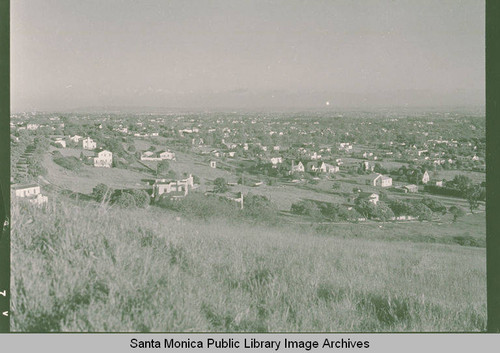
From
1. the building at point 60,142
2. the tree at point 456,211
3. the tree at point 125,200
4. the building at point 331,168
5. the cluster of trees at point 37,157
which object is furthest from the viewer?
the building at point 60,142

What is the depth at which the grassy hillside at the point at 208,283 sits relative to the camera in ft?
13.2

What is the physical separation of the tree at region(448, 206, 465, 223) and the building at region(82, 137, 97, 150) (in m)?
6.91

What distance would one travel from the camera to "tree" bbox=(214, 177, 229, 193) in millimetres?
8094

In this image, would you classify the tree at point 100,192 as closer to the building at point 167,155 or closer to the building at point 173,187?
the building at point 173,187

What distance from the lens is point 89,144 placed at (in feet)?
28.9

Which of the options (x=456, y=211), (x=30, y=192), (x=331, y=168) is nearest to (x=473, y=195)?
(x=456, y=211)

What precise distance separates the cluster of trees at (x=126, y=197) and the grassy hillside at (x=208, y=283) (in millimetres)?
1430

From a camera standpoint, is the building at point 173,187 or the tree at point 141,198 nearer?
the tree at point 141,198

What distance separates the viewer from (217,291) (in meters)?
4.61

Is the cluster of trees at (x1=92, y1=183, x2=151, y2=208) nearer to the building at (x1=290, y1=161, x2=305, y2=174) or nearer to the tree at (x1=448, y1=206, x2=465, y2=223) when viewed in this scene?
the building at (x1=290, y1=161, x2=305, y2=174)

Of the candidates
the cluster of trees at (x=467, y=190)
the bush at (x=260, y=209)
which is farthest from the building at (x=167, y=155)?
the cluster of trees at (x=467, y=190)
